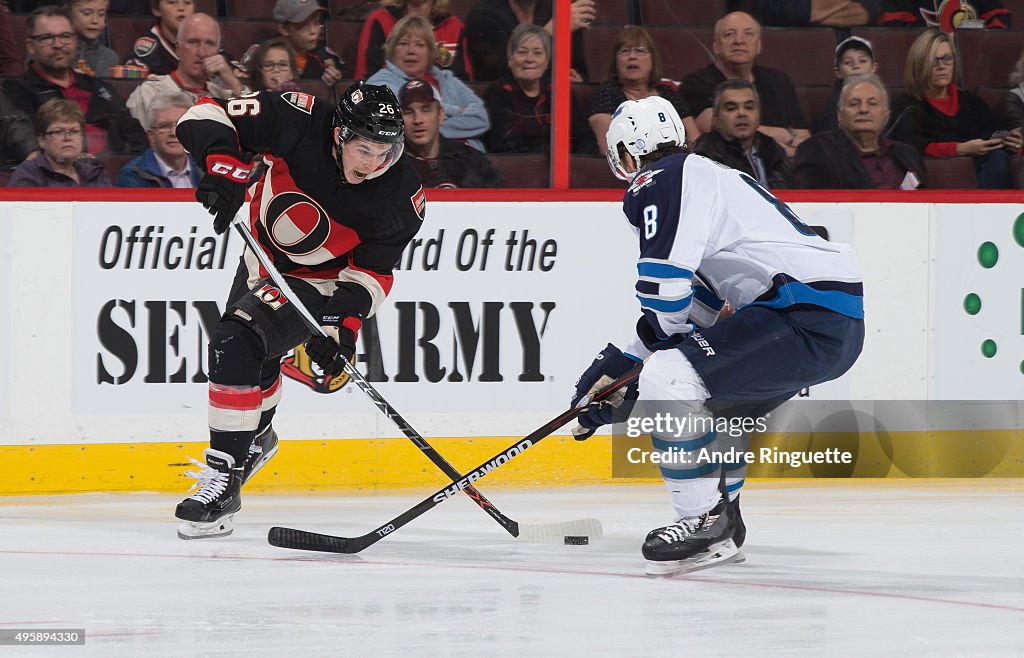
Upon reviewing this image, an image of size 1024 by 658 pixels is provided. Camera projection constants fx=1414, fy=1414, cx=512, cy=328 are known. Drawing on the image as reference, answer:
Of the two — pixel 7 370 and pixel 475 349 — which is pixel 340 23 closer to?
pixel 475 349

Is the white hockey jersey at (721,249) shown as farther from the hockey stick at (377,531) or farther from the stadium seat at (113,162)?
the stadium seat at (113,162)

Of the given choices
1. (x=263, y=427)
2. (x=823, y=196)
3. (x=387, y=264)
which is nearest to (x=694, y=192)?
(x=387, y=264)

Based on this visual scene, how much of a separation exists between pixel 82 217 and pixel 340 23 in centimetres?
107

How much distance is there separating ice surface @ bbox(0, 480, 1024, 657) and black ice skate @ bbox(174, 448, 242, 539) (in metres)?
0.04

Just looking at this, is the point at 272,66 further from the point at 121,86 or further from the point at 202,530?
the point at 202,530

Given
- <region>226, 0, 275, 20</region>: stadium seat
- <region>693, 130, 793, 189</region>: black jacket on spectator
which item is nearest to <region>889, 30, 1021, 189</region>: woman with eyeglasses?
<region>693, 130, 793, 189</region>: black jacket on spectator

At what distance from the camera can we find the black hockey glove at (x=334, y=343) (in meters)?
3.58

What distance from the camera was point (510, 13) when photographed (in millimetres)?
4789

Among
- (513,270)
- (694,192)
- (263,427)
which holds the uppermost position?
(694,192)

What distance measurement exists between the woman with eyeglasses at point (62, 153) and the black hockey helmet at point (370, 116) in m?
1.26

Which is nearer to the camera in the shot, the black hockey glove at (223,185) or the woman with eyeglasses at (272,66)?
the black hockey glove at (223,185)

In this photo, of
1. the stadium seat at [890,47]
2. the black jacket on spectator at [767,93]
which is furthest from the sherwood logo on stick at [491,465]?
the stadium seat at [890,47]

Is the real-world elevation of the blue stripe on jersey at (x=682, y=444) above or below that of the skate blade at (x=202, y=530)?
above

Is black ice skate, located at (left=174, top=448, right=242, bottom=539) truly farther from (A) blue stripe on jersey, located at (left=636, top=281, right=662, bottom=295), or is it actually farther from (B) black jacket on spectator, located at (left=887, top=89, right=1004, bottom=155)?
(B) black jacket on spectator, located at (left=887, top=89, right=1004, bottom=155)
